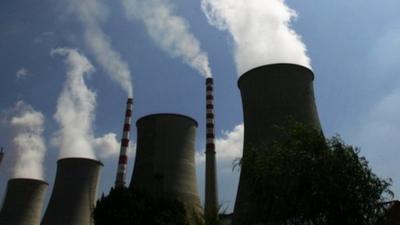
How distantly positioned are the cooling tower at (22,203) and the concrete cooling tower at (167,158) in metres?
11.7

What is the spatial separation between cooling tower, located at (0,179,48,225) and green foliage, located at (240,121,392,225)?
23144mm

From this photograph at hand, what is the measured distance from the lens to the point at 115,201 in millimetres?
16719

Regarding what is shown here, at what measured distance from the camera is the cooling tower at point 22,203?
27250mm

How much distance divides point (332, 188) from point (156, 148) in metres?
12.8

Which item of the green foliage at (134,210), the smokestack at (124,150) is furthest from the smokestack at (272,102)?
the smokestack at (124,150)

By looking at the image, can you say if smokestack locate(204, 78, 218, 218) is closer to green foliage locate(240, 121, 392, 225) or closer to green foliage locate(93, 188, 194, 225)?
green foliage locate(93, 188, 194, 225)

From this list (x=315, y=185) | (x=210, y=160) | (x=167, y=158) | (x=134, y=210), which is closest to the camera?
(x=315, y=185)

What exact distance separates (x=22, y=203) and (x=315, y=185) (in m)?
24.7

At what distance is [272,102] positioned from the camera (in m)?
14.8

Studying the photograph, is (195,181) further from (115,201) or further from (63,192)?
(63,192)

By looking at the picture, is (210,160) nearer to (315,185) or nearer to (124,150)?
(124,150)

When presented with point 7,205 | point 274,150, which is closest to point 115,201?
point 274,150

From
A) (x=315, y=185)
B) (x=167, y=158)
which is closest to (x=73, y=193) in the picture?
(x=167, y=158)

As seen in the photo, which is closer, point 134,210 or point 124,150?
point 134,210
